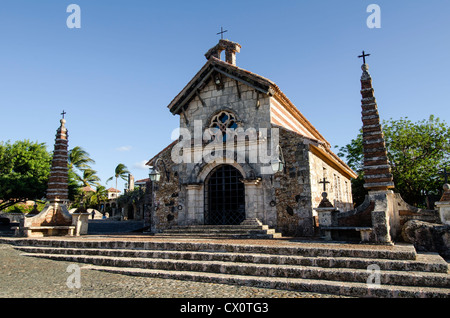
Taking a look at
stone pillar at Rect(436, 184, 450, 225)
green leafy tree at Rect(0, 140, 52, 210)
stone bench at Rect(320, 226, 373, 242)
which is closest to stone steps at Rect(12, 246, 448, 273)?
stone bench at Rect(320, 226, 373, 242)

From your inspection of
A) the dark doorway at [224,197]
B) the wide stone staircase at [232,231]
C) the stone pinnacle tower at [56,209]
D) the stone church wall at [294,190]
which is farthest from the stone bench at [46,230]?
the stone church wall at [294,190]

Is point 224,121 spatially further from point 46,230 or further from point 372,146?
point 46,230

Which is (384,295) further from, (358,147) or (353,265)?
(358,147)

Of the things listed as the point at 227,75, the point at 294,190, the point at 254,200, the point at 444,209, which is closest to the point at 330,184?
the point at 294,190

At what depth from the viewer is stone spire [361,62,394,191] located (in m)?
9.14

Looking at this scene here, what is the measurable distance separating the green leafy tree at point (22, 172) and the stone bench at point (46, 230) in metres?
10.2

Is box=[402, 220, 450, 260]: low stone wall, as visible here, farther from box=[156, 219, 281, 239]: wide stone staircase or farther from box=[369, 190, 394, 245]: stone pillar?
box=[156, 219, 281, 239]: wide stone staircase

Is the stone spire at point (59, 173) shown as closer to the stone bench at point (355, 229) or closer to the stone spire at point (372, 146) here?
the stone bench at point (355, 229)

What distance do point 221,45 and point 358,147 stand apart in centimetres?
1714

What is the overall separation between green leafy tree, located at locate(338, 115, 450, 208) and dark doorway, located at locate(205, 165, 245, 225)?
15195mm

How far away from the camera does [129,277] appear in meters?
6.88

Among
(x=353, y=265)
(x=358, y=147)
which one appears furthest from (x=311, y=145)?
(x=358, y=147)

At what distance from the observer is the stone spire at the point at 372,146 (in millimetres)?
9141

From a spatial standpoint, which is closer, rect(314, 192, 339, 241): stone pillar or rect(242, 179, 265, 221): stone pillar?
rect(314, 192, 339, 241): stone pillar
